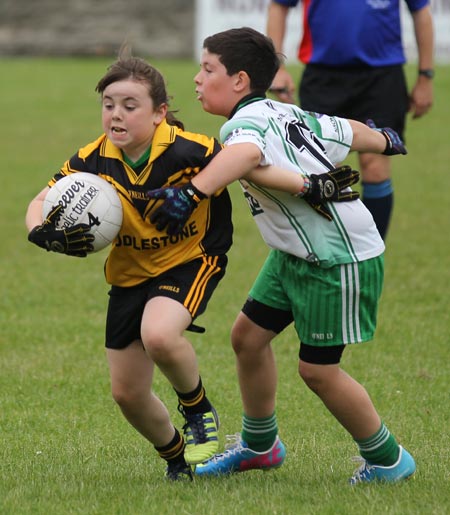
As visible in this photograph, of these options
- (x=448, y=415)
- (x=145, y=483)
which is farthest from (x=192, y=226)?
(x=448, y=415)

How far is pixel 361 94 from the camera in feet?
26.9

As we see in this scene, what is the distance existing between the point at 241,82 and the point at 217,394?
229 cm

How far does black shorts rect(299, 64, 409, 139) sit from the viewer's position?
818cm

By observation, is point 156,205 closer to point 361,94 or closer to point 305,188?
point 305,188

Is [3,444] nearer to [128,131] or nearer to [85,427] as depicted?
[85,427]

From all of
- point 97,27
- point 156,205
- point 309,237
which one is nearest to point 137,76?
point 156,205

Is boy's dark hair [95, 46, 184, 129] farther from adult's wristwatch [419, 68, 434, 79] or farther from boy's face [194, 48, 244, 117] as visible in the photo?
adult's wristwatch [419, 68, 434, 79]

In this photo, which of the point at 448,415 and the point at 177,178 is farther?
the point at 448,415

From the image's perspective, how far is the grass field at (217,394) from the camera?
439 centimetres

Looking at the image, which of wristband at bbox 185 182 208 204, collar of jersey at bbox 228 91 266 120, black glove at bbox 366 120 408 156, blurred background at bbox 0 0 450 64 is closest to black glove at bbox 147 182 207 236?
wristband at bbox 185 182 208 204

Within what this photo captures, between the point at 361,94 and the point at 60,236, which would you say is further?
the point at 361,94

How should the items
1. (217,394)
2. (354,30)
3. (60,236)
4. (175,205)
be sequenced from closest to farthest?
(175,205) < (60,236) < (217,394) < (354,30)

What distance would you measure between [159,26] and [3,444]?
24.9 m

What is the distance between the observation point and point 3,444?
5.39 meters
